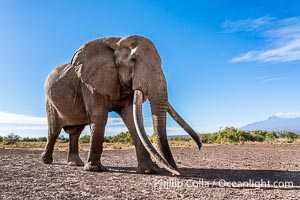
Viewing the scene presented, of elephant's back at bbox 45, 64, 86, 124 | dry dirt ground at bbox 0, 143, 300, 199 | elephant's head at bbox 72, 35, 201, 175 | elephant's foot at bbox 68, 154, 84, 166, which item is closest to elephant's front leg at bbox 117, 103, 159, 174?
dry dirt ground at bbox 0, 143, 300, 199

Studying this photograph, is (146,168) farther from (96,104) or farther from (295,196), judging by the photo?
(295,196)

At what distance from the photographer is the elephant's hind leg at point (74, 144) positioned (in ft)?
37.6

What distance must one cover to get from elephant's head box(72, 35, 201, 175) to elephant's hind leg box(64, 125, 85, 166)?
269 cm

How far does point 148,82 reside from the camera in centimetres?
824

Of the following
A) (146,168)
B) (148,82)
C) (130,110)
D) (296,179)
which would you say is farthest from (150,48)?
(296,179)

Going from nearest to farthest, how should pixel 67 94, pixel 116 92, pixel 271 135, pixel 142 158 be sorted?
pixel 142 158 → pixel 116 92 → pixel 67 94 → pixel 271 135

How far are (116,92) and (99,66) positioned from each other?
870mm

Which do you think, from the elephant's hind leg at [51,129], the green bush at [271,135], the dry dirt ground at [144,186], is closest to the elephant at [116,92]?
the elephant's hind leg at [51,129]

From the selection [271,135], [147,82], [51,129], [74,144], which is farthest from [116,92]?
[271,135]

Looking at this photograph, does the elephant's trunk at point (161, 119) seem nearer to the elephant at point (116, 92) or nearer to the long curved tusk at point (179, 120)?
Result: the elephant at point (116, 92)

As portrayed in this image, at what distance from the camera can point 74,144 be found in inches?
463

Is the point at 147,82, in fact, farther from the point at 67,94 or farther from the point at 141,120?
the point at 67,94

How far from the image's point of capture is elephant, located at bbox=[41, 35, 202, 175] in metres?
8.10

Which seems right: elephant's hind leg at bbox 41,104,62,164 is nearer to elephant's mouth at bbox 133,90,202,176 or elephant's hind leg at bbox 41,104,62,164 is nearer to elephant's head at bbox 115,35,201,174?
elephant's head at bbox 115,35,201,174
